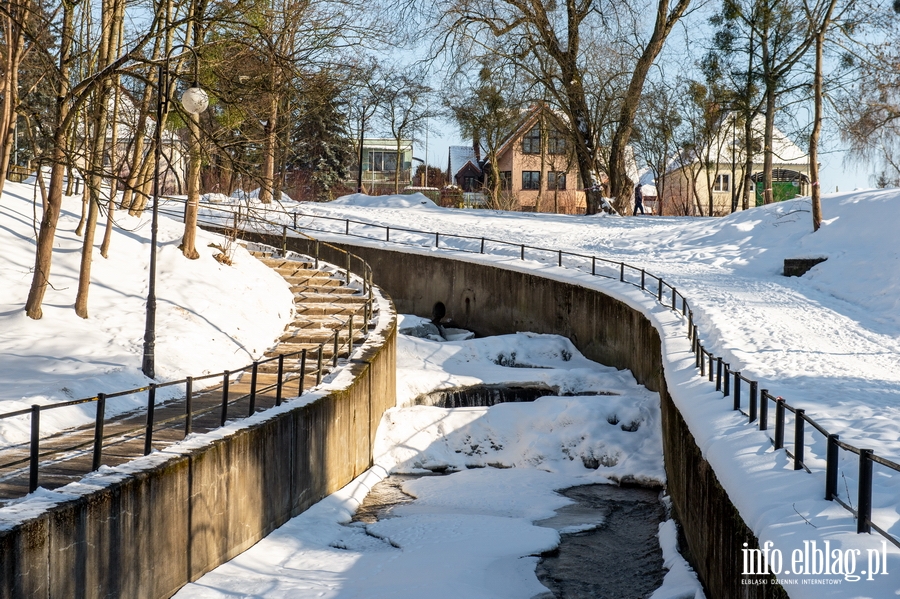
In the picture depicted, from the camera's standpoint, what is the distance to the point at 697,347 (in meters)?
14.8

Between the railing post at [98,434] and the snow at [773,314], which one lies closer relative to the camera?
the snow at [773,314]

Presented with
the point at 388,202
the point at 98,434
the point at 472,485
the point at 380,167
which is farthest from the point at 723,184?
the point at 98,434

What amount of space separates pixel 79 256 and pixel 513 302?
12.1 m

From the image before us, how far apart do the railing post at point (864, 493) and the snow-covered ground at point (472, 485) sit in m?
4.31

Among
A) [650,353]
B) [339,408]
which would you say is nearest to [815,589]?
[339,408]

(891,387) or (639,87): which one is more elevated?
(639,87)

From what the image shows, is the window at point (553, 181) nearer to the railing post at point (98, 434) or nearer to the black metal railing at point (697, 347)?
the black metal railing at point (697, 347)

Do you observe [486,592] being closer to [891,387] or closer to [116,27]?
[891,387]

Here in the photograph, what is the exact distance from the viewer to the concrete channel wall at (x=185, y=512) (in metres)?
7.58

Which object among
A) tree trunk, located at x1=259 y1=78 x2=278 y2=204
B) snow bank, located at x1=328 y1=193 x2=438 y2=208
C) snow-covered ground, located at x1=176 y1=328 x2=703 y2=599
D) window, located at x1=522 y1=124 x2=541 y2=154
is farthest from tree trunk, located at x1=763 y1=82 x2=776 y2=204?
window, located at x1=522 y1=124 x2=541 y2=154

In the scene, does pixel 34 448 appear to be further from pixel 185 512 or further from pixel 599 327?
pixel 599 327

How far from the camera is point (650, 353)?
753 inches

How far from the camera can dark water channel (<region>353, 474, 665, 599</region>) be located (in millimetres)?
11688

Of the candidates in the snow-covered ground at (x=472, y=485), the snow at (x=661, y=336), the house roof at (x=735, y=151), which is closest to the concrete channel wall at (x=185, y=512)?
the snow-covered ground at (x=472, y=485)
